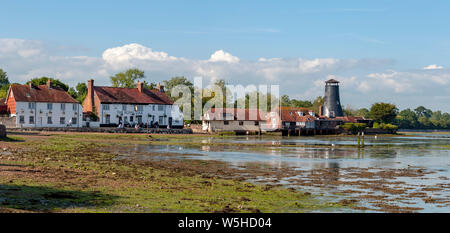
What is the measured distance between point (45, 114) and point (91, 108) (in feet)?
40.5

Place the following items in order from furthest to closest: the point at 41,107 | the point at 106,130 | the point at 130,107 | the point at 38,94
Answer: the point at 130,107, the point at 38,94, the point at 41,107, the point at 106,130

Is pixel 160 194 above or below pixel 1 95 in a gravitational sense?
below

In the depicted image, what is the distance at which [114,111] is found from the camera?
103 m

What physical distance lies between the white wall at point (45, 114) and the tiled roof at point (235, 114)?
31640 millimetres

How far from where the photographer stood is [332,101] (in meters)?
166

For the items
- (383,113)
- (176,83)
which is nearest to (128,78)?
(176,83)

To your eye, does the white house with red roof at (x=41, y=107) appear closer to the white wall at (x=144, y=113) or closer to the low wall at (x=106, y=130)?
the low wall at (x=106, y=130)

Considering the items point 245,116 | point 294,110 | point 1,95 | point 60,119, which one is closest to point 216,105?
point 245,116

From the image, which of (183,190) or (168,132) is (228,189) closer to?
(183,190)

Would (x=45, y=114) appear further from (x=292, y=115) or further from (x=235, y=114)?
(x=292, y=115)

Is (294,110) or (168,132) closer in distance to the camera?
(168,132)
